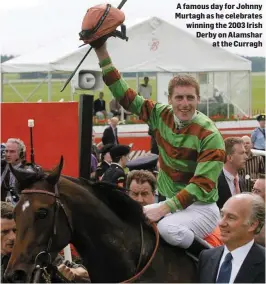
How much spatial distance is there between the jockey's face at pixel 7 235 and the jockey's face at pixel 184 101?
1298 millimetres

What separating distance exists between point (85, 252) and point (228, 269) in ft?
2.99

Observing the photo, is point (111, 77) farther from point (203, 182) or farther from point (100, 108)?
point (100, 108)

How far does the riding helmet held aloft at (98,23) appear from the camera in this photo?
15.8ft

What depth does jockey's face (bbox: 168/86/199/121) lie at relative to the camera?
4.70 m

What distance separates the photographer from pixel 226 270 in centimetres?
394

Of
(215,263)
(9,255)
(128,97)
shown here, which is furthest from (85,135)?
(215,263)

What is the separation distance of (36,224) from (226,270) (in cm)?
105

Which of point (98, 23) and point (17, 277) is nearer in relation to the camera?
point (17, 277)

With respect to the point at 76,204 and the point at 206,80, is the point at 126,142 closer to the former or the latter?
the point at 206,80

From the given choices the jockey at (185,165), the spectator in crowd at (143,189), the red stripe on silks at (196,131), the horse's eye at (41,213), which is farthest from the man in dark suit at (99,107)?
the horse's eye at (41,213)

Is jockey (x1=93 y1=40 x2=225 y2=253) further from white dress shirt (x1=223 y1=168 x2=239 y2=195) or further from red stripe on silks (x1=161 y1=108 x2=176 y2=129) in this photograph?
white dress shirt (x1=223 y1=168 x2=239 y2=195)

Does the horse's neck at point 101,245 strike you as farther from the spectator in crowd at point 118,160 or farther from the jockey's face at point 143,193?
the spectator in crowd at point 118,160

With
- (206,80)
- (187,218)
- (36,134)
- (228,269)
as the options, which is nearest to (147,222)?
(187,218)

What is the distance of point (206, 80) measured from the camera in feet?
79.2
